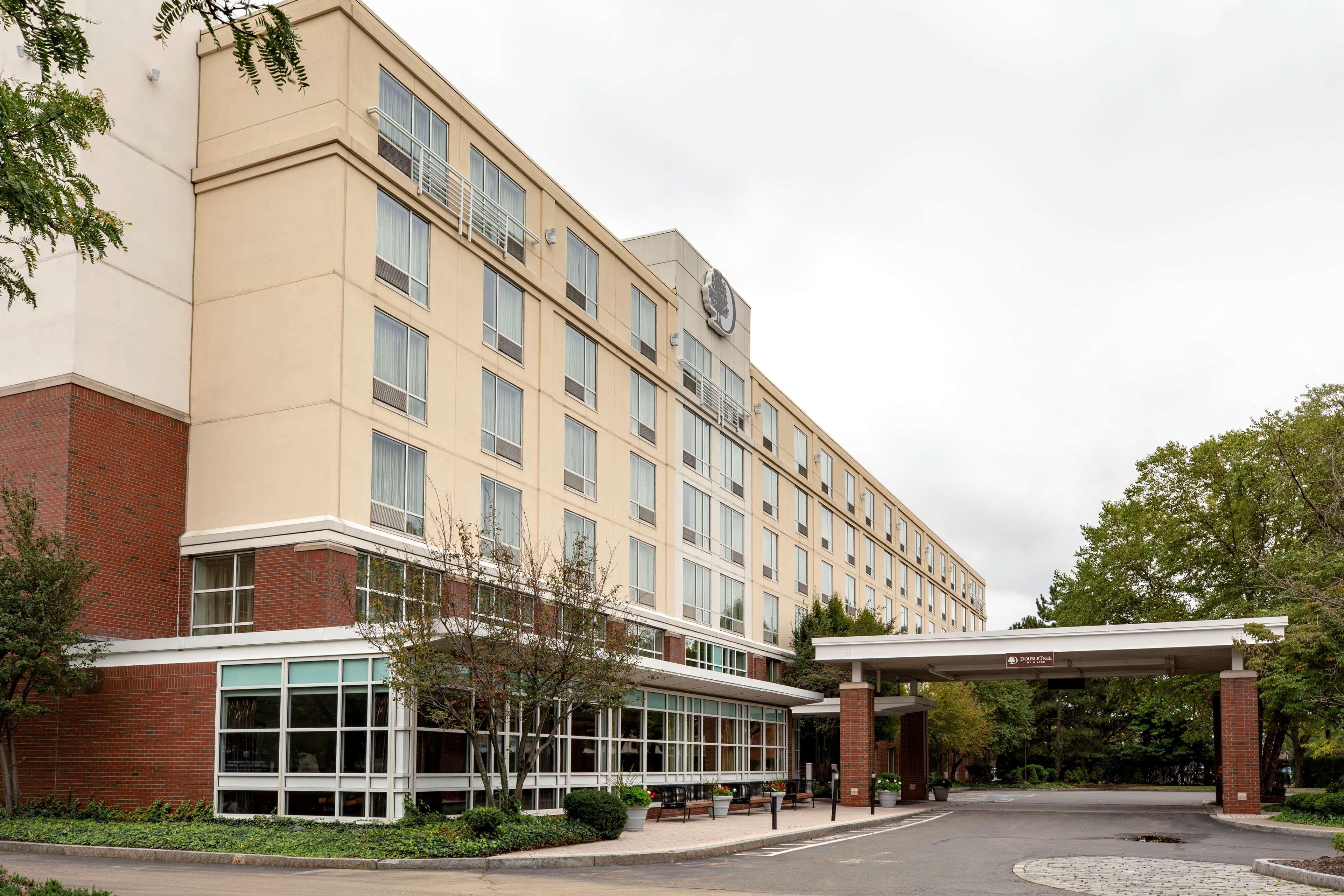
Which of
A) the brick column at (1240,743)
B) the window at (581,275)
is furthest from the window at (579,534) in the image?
the brick column at (1240,743)

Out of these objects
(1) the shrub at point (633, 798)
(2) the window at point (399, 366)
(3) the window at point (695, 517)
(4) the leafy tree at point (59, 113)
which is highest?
(2) the window at point (399, 366)

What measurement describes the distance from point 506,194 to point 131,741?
16.6 metres

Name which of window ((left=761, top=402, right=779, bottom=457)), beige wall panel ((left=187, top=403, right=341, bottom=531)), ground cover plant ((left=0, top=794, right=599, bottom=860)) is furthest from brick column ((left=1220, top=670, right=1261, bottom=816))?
beige wall panel ((left=187, top=403, right=341, bottom=531))

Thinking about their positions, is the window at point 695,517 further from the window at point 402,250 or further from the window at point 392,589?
the window at point 392,589

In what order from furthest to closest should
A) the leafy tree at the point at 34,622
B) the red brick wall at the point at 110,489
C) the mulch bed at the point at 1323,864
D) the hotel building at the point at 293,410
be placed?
the red brick wall at the point at 110,489
the hotel building at the point at 293,410
the leafy tree at the point at 34,622
the mulch bed at the point at 1323,864

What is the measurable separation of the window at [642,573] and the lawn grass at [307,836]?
15368 millimetres

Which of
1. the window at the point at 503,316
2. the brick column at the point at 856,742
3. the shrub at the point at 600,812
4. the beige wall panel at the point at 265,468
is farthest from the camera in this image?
the brick column at the point at 856,742

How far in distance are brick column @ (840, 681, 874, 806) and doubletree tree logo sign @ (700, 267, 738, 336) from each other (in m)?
14.3

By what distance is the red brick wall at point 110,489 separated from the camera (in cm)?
2486

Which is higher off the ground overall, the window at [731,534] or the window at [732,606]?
the window at [731,534]

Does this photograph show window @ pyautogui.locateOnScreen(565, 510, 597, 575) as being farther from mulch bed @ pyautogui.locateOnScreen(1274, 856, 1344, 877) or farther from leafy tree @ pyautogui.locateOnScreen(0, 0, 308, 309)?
leafy tree @ pyautogui.locateOnScreen(0, 0, 308, 309)

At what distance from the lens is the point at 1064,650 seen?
121 feet

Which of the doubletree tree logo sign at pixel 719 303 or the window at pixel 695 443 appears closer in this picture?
the window at pixel 695 443

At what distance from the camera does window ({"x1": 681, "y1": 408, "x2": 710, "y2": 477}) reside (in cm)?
4297
